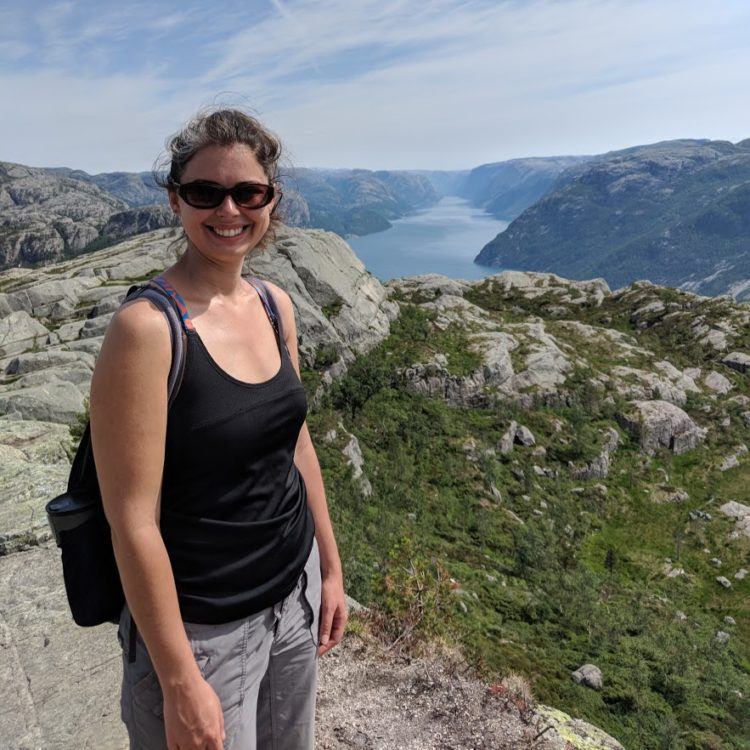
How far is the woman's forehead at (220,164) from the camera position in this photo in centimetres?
261

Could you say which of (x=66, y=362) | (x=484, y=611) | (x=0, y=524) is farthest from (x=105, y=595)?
(x=66, y=362)

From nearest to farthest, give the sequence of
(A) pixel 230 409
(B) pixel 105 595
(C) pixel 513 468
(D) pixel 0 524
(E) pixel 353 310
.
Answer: (A) pixel 230 409 < (B) pixel 105 595 < (D) pixel 0 524 < (C) pixel 513 468 < (E) pixel 353 310

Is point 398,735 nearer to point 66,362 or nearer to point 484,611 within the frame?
point 484,611

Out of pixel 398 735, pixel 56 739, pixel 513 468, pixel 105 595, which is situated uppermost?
pixel 105 595

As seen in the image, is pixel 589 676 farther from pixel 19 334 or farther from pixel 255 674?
pixel 19 334

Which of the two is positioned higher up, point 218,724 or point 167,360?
point 167,360

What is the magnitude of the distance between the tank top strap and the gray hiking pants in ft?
4.64

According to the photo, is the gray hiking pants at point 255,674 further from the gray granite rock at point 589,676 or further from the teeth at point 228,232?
the gray granite rock at point 589,676

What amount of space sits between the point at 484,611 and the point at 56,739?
1844 centimetres

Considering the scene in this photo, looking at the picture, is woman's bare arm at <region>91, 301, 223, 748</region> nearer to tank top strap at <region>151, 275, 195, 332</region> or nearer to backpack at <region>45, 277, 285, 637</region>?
tank top strap at <region>151, 275, 195, 332</region>

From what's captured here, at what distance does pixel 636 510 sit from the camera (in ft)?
116

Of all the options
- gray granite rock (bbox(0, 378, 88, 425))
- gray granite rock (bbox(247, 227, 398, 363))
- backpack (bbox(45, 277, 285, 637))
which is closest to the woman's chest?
backpack (bbox(45, 277, 285, 637))

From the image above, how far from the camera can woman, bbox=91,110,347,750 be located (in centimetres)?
208

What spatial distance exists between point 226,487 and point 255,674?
1.10m
